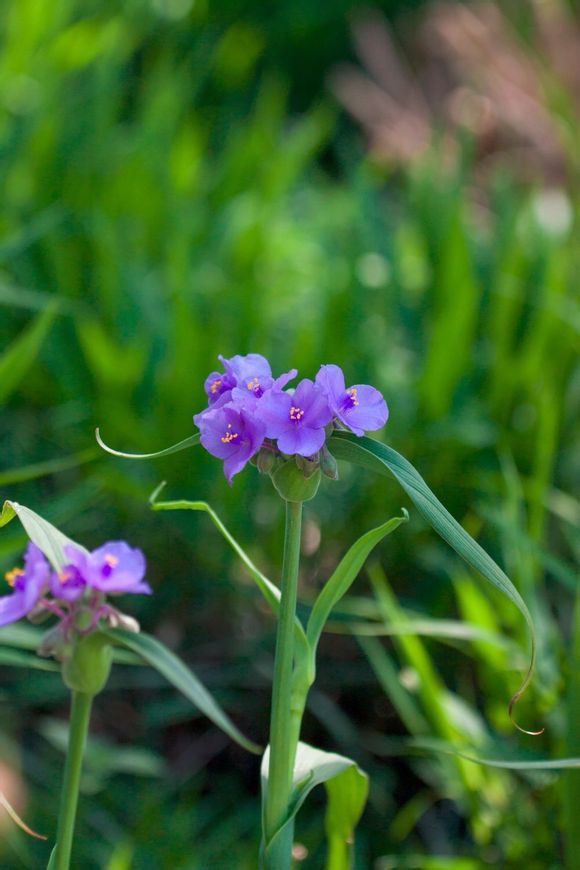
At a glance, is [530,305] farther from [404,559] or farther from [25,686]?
[25,686]

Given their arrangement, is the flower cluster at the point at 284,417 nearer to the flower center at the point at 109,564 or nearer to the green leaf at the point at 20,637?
the flower center at the point at 109,564

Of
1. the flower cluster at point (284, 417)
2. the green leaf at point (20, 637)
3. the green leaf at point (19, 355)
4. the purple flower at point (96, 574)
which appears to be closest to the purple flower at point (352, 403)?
the flower cluster at point (284, 417)

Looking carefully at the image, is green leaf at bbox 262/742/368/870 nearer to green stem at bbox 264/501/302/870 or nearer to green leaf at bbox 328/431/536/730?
green stem at bbox 264/501/302/870

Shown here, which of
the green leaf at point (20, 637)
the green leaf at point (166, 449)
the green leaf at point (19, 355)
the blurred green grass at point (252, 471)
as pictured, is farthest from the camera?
the blurred green grass at point (252, 471)

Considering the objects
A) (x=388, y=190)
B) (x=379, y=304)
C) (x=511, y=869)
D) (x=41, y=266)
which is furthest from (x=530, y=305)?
(x=388, y=190)

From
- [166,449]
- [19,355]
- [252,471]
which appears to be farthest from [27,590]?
[252,471]

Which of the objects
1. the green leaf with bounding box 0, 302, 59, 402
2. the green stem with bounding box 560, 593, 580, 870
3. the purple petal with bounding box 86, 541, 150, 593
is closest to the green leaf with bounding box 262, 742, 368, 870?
the purple petal with bounding box 86, 541, 150, 593

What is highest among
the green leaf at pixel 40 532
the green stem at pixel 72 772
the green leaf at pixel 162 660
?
the green leaf at pixel 40 532
